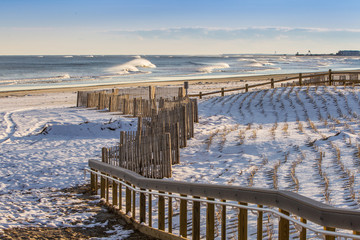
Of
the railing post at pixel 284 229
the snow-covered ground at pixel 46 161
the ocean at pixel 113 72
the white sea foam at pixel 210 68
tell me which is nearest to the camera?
the railing post at pixel 284 229

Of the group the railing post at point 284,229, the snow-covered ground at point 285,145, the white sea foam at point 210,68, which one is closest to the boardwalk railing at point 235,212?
the railing post at point 284,229

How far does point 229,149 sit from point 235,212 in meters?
5.56

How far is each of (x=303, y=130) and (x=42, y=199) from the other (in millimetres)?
8503

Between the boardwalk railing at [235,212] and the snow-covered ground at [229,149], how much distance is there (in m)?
0.97

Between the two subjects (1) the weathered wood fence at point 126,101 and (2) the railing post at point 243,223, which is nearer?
(2) the railing post at point 243,223

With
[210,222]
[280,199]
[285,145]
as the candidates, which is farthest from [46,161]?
[280,199]

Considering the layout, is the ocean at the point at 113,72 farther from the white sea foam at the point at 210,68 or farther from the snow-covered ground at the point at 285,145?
the snow-covered ground at the point at 285,145

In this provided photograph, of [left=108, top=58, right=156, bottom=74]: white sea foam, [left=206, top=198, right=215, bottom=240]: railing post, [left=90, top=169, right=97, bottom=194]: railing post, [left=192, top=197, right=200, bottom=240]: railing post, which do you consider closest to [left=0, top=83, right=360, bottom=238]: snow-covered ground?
[left=90, top=169, right=97, bottom=194]: railing post

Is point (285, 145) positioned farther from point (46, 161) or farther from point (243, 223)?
point (243, 223)

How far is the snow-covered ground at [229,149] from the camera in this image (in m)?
8.02

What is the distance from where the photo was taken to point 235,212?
6.68 m

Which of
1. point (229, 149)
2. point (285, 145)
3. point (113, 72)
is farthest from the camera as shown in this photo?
point (113, 72)

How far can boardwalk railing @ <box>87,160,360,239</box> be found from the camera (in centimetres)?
355

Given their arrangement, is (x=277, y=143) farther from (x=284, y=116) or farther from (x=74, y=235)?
(x=74, y=235)
